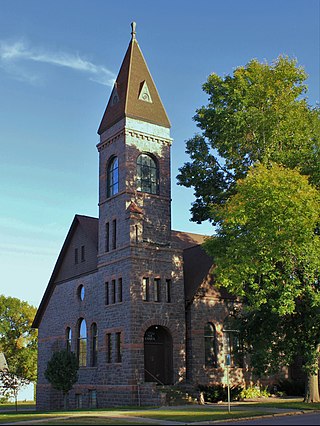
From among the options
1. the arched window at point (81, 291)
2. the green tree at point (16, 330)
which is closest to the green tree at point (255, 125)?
the arched window at point (81, 291)

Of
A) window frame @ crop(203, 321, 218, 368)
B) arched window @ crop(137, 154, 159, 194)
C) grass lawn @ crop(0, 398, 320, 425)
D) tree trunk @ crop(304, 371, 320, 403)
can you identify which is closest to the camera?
grass lawn @ crop(0, 398, 320, 425)

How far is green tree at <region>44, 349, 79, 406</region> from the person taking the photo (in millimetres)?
32188

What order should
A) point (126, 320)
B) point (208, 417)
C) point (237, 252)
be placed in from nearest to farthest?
1. point (208, 417)
2. point (237, 252)
3. point (126, 320)

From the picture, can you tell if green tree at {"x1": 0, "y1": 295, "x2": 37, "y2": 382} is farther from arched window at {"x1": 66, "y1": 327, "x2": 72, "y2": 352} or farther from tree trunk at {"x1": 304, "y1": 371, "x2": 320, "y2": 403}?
tree trunk at {"x1": 304, "y1": 371, "x2": 320, "y2": 403}

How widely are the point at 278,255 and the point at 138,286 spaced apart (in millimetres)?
9490

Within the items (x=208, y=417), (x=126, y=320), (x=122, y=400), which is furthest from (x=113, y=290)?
(x=208, y=417)

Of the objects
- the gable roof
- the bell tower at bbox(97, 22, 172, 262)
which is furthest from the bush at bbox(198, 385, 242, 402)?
the gable roof

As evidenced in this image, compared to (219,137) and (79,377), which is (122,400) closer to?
(79,377)

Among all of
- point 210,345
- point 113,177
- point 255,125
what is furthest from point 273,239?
point 113,177

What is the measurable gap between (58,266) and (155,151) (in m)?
12.6

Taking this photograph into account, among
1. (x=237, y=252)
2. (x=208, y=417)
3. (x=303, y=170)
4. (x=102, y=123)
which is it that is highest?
(x=102, y=123)

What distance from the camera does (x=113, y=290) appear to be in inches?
A: 1304

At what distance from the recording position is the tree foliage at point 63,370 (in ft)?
106

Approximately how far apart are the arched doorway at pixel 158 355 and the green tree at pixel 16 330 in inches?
1474
